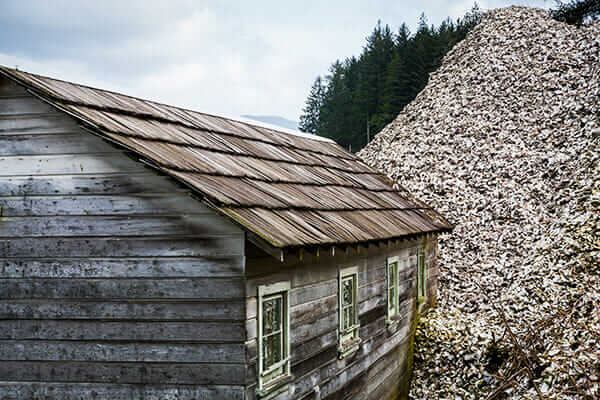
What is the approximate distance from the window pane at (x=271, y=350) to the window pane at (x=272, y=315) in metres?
0.08

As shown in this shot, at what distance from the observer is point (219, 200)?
191 inches

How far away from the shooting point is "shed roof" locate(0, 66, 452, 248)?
5.20 metres

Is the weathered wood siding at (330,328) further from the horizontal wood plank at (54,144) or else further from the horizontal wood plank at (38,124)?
the horizontal wood plank at (38,124)

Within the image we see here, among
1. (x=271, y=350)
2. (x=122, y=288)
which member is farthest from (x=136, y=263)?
(x=271, y=350)

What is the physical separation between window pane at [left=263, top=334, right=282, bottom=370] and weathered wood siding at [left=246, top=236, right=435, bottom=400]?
0.79ft

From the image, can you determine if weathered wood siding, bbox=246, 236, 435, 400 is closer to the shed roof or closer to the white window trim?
the white window trim

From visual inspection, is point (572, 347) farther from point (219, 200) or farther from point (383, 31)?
point (383, 31)

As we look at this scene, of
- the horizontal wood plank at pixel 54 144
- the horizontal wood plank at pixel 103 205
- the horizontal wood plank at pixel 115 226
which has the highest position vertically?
the horizontal wood plank at pixel 54 144

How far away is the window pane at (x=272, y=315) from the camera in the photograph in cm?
544

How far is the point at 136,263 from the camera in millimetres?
5203

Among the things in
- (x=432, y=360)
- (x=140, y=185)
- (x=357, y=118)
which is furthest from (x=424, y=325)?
(x=357, y=118)

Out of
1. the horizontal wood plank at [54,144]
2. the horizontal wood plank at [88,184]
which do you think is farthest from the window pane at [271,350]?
the horizontal wood plank at [54,144]

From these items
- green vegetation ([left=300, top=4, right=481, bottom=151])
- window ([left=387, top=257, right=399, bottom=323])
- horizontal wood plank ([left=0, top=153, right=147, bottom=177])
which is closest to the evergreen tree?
green vegetation ([left=300, top=4, right=481, bottom=151])

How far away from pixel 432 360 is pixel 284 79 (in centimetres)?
14965
